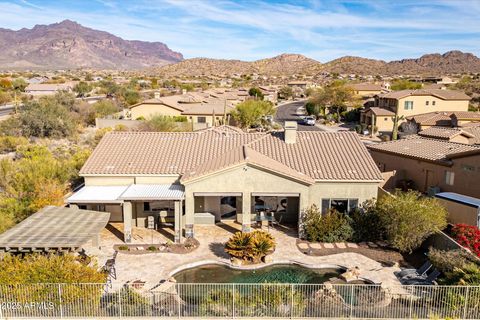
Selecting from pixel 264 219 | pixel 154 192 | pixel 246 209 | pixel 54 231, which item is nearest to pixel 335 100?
pixel 264 219

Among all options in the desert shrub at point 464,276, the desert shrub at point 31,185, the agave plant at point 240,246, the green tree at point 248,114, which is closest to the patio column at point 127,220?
the desert shrub at point 31,185

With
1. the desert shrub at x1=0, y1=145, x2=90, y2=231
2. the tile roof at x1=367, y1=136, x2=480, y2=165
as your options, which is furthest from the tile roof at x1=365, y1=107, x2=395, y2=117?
the desert shrub at x1=0, y1=145, x2=90, y2=231

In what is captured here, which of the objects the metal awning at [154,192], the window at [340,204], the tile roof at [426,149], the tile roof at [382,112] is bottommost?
the window at [340,204]

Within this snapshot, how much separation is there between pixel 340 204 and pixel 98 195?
1541 centimetres

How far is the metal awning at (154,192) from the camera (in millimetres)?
24109

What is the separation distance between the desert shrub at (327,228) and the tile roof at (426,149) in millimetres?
11643

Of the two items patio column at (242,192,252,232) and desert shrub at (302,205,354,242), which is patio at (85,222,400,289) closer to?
desert shrub at (302,205,354,242)

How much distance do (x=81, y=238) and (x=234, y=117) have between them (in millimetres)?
48927

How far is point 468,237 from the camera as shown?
843 inches

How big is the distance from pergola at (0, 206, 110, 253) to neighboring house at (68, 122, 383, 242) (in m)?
1.69

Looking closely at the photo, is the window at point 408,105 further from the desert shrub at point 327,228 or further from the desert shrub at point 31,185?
the desert shrub at point 31,185

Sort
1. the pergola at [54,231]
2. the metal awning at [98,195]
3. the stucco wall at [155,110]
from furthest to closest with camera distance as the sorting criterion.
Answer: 1. the stucco wall at [155,110]
2. the metal awning at [98,195]
3. the pergola at [54,231]

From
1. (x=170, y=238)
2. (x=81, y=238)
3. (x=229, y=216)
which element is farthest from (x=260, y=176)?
(x=81, y=238)

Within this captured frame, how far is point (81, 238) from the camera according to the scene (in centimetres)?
1908
